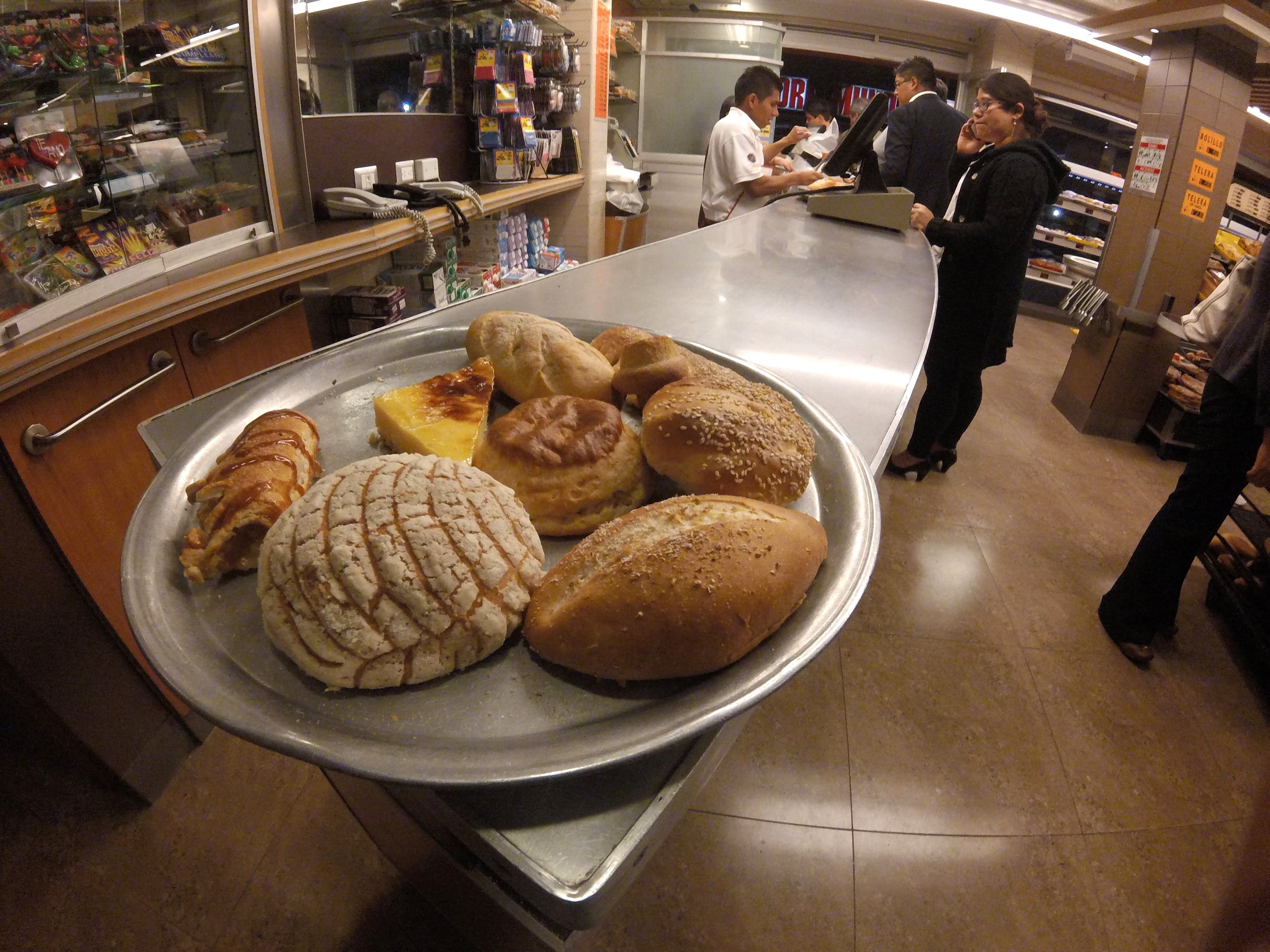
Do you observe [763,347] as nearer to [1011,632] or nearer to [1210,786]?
[1011,632]

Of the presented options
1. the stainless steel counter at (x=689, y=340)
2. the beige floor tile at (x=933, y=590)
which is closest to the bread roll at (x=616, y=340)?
the stainless steel counter at (x=689, y=340)

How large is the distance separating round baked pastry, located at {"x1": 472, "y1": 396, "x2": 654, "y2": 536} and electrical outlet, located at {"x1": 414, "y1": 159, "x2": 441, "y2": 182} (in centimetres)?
245

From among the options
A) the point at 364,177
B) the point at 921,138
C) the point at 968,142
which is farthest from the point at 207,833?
the point at 921,138

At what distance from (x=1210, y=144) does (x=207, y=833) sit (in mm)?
5266

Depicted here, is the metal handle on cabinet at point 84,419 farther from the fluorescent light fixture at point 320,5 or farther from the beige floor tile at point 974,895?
the beige floor tile at point 974,895

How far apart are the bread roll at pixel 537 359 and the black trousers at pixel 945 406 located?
8.56ft

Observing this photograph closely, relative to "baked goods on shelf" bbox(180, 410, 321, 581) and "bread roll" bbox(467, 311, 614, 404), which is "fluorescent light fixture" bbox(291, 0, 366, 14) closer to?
"bread roll" bbox(467, 311, 614, 404)

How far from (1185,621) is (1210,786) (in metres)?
0.88

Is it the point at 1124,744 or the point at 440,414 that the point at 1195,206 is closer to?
the point at 1124,744

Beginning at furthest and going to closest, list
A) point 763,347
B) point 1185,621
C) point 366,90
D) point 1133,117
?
point 1133,117 → point 366,90 → point 1185,621 → point 763,347

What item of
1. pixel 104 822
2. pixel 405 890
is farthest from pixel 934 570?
pixel 104 822

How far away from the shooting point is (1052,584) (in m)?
2.66

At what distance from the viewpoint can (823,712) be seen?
Answer: 200 centimetres

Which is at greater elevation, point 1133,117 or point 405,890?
point 1133,117
